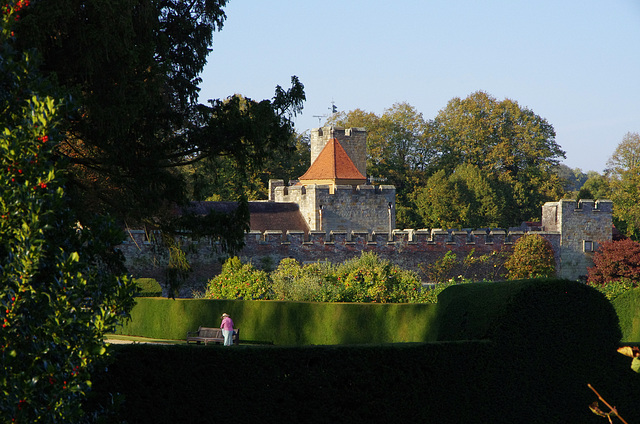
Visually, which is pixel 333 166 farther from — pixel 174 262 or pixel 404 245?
pixel 174 262

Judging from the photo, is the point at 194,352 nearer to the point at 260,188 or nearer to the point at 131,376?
the point at 131,376

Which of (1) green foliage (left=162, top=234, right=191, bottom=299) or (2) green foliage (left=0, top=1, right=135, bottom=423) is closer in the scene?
(2) green foliage (left=0, top=1, right=135, bottom=423)

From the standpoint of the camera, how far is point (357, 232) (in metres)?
36.4

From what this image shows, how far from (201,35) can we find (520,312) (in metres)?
6.91

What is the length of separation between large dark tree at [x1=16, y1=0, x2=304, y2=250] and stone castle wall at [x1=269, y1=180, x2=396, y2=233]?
25.4m

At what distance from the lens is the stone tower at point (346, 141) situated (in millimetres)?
46344

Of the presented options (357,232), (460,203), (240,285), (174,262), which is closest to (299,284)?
(240,285)

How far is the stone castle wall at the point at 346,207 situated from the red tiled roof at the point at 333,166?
3.13 meters

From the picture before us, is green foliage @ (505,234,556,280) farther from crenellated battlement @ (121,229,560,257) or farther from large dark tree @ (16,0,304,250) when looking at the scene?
large dark tree @ (16,0,304,250)

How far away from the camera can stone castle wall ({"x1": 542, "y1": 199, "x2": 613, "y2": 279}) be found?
39125 millimetres

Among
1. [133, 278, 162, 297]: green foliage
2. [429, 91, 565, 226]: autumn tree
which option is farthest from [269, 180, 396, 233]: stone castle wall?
[429, 91, 565, 226]: autumn tree

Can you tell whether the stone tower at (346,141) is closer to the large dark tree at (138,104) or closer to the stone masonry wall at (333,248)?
the stone masonry wall at (333,248)

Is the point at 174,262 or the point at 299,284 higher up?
the point at 174,262

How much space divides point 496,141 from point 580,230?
2016cm
